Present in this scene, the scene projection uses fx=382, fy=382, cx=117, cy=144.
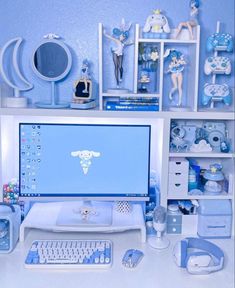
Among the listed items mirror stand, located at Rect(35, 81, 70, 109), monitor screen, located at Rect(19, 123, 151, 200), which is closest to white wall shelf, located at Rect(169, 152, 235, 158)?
monitor screen, located at Rect(19, 123, 151, 200)

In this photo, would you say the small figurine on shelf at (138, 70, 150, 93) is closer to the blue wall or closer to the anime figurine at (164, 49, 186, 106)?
the anime figurine at (164, 49, 186, 106)

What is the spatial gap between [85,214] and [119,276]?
0.32 m

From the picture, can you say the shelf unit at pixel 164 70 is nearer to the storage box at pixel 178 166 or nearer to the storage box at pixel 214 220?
the storage box at pixel 178 166

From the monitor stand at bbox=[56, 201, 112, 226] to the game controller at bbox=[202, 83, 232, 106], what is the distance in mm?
555

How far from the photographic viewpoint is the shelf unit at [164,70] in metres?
1.35

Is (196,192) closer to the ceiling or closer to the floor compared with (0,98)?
closer to the floor

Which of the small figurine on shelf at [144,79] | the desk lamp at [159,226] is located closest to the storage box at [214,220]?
the desk lamp at [159,226]

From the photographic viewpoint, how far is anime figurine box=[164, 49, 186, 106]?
1.42 metres

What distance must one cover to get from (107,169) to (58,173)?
0.17 meters

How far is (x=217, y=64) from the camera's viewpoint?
1.42 m

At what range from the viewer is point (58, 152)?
4.41ft

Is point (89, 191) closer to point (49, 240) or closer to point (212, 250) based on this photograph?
point (49, 240)

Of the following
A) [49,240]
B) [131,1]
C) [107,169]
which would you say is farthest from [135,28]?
[49,240]

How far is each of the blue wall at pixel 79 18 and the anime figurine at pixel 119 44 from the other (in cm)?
4
